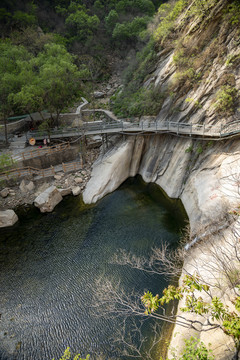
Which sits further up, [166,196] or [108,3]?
[108,3]

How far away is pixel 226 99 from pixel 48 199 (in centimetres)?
1629

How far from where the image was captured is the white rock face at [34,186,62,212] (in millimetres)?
19391

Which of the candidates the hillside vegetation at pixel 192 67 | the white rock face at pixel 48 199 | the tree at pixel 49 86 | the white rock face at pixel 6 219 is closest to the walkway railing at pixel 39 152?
the tree at pixel 49 86

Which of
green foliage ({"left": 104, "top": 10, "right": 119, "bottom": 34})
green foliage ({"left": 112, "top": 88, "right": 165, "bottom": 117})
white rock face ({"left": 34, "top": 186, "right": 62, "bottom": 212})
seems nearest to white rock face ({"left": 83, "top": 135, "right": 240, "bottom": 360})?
white rock face ({"left": 34, "top": 186, "right": 62, "bottom": 212})

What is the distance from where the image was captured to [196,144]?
61.3 ft

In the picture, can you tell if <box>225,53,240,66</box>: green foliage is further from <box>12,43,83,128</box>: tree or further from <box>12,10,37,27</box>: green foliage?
<box>12,10,37,27</box>: green foliage

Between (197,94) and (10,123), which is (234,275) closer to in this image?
(197,94)

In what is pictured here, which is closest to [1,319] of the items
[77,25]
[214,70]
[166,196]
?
[166,196]

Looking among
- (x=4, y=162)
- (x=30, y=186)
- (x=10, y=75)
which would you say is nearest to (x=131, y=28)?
(x=10, y=75)

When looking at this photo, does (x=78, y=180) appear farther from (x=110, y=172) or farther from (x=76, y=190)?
(x=110, y=172)

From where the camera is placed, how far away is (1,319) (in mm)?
11484

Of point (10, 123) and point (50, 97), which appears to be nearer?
point (50, 97)

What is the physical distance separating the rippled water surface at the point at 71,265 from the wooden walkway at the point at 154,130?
5552 mm

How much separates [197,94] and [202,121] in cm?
289
